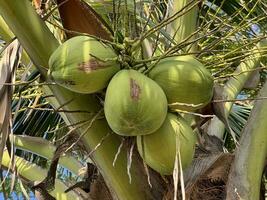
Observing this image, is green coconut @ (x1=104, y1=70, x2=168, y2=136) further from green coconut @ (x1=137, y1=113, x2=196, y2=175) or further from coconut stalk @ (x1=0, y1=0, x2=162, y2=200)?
coconut stalk @ (x1=0, y1=0, x2=162, y2=200)

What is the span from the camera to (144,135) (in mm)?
1061

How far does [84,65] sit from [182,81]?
19 centimetres

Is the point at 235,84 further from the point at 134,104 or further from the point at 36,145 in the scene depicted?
the point at 134,104

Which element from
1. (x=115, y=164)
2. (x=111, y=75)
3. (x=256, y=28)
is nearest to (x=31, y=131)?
(x=256, y=28)

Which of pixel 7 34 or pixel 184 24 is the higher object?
pixel 7 34

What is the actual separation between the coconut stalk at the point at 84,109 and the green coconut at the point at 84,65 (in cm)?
13

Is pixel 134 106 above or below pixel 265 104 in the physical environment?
above

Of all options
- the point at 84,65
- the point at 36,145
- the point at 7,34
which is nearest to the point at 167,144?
the point at 84,65

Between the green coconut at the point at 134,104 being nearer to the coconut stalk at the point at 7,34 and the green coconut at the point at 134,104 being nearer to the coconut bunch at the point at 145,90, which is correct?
the coconut bunch at the point at 145,90

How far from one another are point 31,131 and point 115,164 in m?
1.39

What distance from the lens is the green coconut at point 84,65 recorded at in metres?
1.01

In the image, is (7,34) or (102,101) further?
(7,34)

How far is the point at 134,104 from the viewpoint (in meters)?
0.98

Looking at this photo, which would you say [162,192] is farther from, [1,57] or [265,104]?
Result: [1,57]
